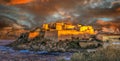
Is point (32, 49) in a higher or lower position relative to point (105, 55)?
lower

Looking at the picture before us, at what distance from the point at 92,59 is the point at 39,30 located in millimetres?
94021

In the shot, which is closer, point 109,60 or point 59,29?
point 109,60

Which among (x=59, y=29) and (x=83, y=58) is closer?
(x=83, y=58)

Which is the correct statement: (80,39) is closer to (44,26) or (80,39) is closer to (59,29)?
(59,29)

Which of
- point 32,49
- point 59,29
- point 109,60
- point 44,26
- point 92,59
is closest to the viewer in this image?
point 109,60

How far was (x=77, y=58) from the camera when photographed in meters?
37.6

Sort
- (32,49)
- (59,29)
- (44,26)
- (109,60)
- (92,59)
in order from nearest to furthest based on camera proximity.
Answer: (109,60)
(92,59)
(32,49)
(59,29)
(44,26)

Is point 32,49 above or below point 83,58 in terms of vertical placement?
below

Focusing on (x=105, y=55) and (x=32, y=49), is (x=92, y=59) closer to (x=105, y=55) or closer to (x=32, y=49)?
(x=105, y=55)

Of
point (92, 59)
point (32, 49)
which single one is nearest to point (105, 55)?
point (92, 59)

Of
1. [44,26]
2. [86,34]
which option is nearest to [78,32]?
[86,34]

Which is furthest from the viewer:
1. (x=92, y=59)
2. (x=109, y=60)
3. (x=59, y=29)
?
(x=59, y=29)

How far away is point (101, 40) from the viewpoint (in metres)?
120

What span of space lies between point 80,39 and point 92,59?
83.7 meters
